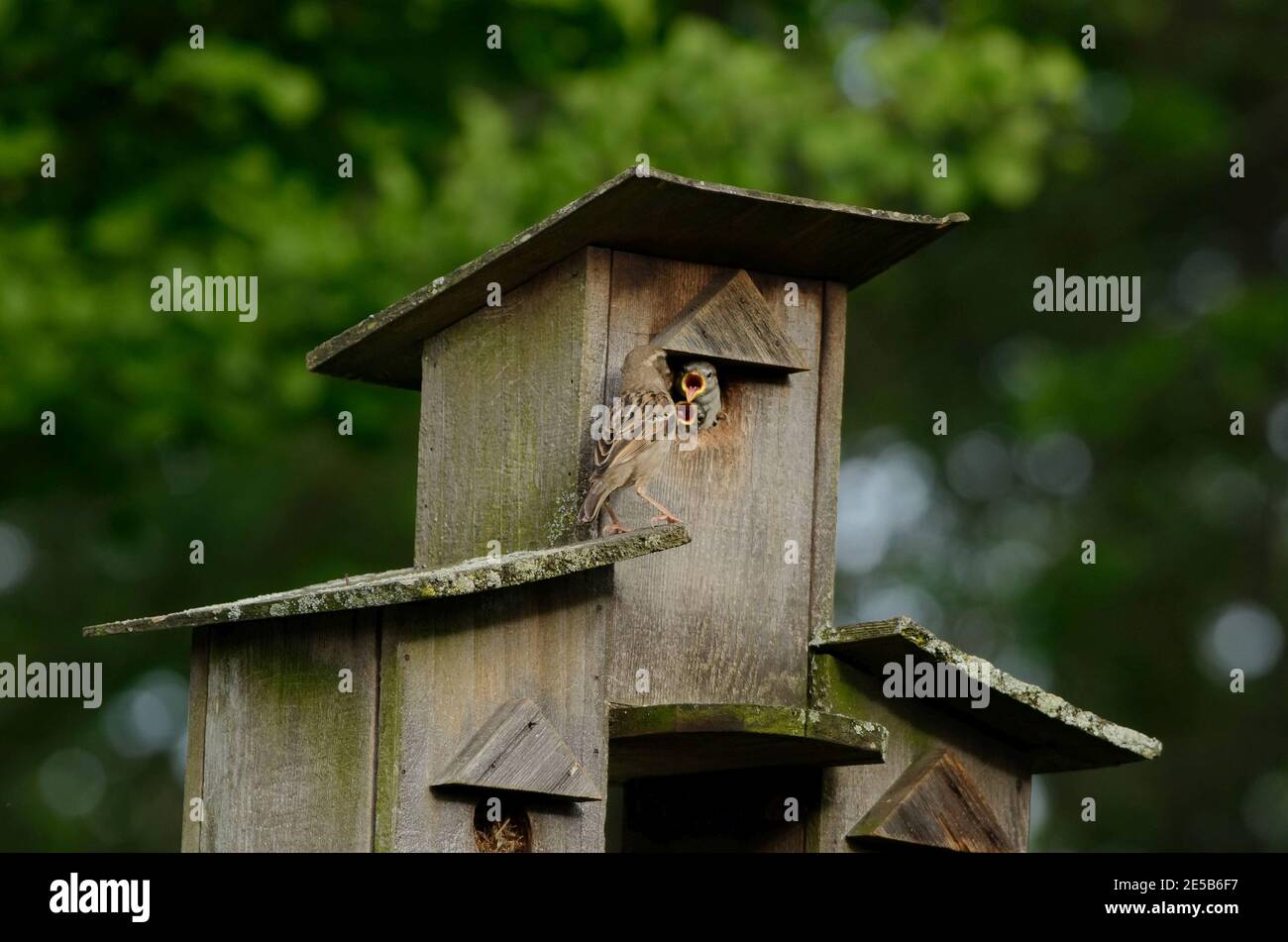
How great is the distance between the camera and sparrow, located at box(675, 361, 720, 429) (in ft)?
18.5

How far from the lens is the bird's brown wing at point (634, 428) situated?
17.5 feet

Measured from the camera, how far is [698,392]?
564 centimetres

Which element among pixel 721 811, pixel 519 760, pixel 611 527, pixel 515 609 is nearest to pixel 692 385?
pixel 611 527

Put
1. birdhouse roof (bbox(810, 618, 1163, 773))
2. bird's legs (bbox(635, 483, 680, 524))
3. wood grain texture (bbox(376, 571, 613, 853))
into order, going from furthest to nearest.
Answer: birdhouse roof (bbox(810, 618, 1163, 773)) → bird's legs (bbox(635, 483, 680, 524)) → wood grain texture (bbox(376, 571, 613, 853))

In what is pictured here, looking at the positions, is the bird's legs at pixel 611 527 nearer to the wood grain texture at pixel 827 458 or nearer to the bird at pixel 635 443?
the bird at pixel 635 443

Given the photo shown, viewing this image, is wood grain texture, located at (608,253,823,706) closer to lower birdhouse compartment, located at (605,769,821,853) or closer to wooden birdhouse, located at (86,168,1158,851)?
wooden birdhouse, located at (86,168,1158,851)

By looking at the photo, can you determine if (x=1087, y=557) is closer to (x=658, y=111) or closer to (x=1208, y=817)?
(x=1208, y=817)

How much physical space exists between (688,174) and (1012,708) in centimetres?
448

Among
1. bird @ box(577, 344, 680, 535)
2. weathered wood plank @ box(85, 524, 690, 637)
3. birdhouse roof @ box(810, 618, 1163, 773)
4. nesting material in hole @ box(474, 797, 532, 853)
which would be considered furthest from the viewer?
birdhouse roof @ box(810, 618, 1163, 773)

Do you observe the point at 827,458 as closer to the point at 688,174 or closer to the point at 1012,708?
the point at 1012,708

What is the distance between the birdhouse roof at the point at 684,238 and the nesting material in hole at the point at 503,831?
4.89ft

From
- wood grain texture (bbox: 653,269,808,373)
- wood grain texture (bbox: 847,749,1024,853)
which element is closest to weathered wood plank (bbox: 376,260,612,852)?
wood grain texture (bbox: 653,269,808,373)

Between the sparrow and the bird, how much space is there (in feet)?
0.45

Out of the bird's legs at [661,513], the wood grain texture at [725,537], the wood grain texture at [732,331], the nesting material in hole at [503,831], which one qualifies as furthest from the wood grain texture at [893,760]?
the nesting material in hole at [503,831]
